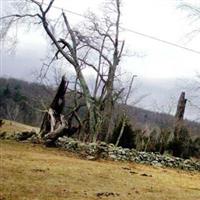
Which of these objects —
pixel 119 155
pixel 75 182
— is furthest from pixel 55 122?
pixel 75 182

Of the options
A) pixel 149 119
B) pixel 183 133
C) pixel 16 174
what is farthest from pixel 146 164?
pixel 149 119

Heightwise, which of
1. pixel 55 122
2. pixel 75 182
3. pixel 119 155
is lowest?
pixel 75 182

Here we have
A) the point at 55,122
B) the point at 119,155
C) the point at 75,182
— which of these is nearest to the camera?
the point at 75,182

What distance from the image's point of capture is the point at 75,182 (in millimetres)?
11258

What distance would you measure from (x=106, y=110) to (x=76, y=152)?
8.65 m

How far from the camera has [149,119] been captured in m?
73.7

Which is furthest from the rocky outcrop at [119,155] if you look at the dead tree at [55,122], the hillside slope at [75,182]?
the hillside slope at [75,182]

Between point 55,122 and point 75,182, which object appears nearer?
point 75,182

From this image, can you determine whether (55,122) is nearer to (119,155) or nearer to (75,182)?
(119,155)

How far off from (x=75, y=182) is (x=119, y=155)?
24.2 feet

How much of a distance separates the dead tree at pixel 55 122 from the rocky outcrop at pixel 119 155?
25.3 inches

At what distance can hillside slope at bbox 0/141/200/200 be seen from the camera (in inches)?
379

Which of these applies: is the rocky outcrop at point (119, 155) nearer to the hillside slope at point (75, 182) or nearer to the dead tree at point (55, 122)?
the dead tree at point (55, 122)

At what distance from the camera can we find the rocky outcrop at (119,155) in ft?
59.7
